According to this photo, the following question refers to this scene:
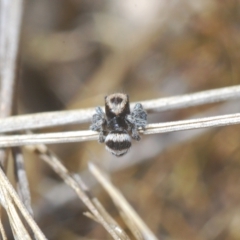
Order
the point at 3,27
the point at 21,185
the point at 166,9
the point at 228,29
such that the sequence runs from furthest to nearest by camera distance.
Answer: the point at 166,9 < the point at 228,29 < the point at 3,27 < the point at 21,185

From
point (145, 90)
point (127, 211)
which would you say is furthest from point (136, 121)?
point (145, 90)

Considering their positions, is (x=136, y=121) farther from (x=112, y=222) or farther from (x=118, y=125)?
(x=112, y=222)

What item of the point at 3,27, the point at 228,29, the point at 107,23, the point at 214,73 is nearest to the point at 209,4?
the point at 228,29

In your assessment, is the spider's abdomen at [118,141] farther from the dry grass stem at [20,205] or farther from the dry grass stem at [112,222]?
the dry grass stem at [20,205]

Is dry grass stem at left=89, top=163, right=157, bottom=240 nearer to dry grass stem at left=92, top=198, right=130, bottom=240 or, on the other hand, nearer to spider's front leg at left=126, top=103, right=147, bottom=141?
dry grass stem at left=92, top=198, right=130, bottom=240

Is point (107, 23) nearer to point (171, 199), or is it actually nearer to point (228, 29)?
point (228, 29)

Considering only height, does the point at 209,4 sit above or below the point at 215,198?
above

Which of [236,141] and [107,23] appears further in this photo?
[107,23]
